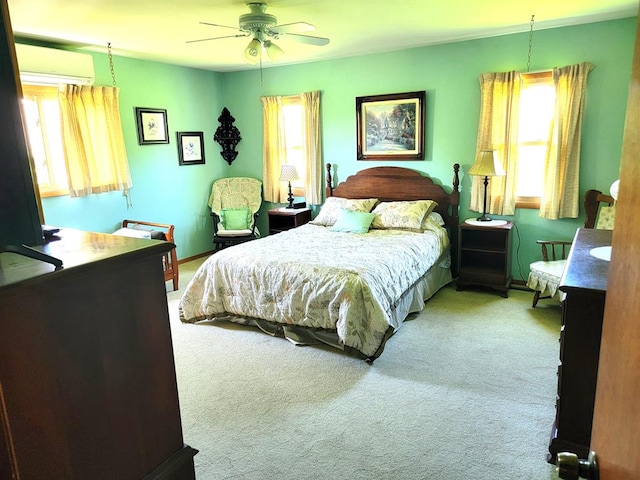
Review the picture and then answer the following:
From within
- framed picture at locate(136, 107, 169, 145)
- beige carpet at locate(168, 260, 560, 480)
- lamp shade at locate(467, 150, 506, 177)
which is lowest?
beige carpet at locate(168, 260, 560, 480)

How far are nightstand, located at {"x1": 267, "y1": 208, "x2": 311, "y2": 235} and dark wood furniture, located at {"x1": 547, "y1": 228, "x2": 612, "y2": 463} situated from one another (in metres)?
3.64

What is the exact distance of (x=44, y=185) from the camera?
425 centimetres

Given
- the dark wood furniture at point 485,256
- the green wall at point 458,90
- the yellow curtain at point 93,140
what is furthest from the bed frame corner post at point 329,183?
the yellow curtain at point 93,140

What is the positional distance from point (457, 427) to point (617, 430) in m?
1.77

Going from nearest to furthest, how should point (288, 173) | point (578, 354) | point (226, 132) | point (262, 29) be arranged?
point (578, 354) < point (262, 29) < point (288, 173) < point (226, 132)

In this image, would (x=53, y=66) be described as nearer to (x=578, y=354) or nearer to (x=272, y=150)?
(x=272, y=150)

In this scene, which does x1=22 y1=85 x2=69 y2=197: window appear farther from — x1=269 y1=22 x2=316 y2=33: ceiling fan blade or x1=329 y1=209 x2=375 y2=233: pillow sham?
x1=329 y1=209 x2=375 y2=233: pillow sham

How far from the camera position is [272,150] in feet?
Answer: 19.0

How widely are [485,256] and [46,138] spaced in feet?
14.8

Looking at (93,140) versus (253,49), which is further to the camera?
(93,140)

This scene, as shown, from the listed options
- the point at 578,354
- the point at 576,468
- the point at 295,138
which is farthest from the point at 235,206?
the point at 576,468

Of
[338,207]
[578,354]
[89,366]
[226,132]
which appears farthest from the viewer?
[226,132]

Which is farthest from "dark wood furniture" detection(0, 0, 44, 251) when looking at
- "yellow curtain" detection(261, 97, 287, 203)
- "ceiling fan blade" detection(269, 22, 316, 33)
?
"yellow curtain" detection(261, 97, 287, 203)

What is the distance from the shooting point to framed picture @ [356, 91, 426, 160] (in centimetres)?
477
